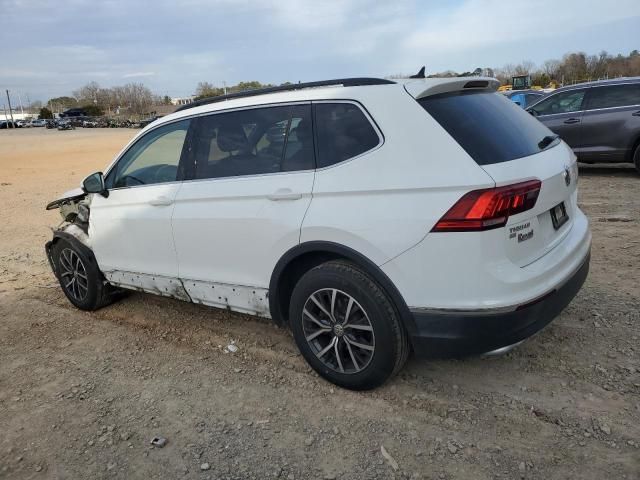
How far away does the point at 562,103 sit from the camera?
1020cm

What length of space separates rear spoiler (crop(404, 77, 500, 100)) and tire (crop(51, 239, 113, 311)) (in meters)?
3.36

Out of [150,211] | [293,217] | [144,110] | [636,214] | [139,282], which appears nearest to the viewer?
[293,217]

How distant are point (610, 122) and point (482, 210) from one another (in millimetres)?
8168

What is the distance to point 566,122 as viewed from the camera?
32.6ft

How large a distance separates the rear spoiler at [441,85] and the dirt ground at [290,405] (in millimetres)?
1792

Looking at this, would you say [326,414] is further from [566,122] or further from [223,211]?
[566,122]

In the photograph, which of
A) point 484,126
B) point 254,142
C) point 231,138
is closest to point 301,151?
point 254,142

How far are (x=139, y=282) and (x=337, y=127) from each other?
2339 mm

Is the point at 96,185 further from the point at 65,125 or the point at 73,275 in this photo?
the point at 65,125

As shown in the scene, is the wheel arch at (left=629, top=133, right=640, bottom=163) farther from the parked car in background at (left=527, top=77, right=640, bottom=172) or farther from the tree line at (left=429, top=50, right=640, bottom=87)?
the tree line at (left=429, top=50, right=640, bottom=87)

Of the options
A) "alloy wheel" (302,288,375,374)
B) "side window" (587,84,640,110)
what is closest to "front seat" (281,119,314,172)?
"alloy wheel" (302,288,375,374)

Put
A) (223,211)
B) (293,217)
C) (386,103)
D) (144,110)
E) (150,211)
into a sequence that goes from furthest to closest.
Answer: (144,110) → (150,211) → (223,211) → (293,217) → (386,103)

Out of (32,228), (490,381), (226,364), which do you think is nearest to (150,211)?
(226,364)

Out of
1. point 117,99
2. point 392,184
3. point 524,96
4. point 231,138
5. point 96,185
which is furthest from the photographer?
point 117,99
